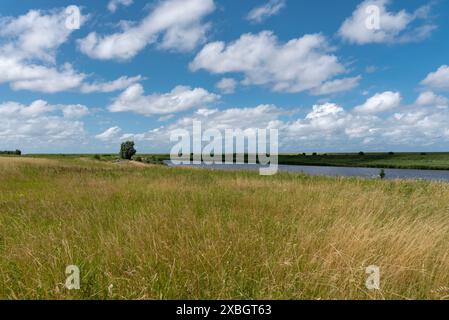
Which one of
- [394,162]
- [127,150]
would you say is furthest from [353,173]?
[127,150]

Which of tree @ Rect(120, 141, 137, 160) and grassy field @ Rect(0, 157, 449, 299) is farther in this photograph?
tree @ Rect(120, 141, 137, 160)

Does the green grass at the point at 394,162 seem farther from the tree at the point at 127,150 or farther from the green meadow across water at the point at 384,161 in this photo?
the tree at the point at 127,150

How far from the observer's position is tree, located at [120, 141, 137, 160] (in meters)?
91.8

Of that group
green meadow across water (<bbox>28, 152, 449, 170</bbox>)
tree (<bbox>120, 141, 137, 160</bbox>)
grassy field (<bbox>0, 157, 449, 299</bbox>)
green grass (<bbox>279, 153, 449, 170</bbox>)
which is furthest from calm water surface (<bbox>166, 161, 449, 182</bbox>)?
tree (<bbox>120, 141, 137, 160</bbox>)

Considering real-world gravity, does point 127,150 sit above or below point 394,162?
above

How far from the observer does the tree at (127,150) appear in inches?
3615

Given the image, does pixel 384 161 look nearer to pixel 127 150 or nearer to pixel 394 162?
pixel 394 162

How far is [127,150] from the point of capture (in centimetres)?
9181

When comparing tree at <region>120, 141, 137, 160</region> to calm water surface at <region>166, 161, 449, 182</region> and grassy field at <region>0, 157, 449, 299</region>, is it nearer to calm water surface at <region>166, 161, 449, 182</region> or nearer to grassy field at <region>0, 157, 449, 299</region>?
calm water surface at <region>166, 161, 449, 182</region>

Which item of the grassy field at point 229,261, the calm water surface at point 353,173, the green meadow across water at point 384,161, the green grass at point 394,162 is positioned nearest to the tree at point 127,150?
the green meadow across water at point 384,161

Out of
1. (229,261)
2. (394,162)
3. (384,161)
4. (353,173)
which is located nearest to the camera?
(229,261)

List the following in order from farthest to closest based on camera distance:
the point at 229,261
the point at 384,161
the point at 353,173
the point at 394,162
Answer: the point at 384,161
the point at 394,162
the point at 353,173
the point at 229,261
